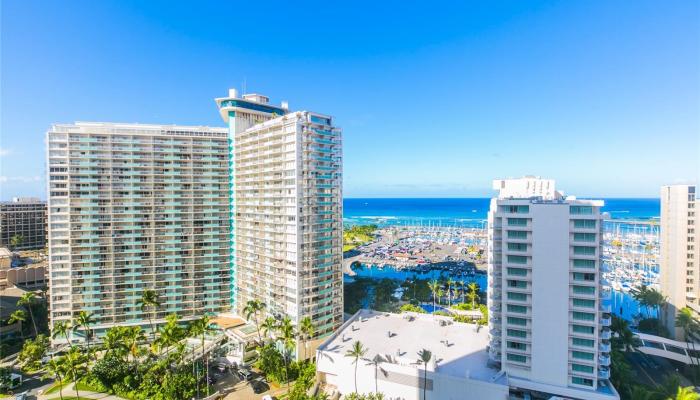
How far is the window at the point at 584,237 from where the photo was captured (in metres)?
34.7

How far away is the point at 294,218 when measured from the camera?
4959cm

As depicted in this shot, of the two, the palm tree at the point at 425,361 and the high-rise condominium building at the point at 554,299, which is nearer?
the high-rise condominium building at the point at 554,299

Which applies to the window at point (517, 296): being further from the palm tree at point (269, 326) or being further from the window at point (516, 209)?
the palm tree at point (269, 326)

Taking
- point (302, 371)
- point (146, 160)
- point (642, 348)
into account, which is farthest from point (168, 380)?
point (642, 348)

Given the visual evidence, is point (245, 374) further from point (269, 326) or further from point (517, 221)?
point (517, 221)

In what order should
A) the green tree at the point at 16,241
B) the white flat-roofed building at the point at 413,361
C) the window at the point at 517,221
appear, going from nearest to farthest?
the white flat-roofed building at the point at 413,361
the window at the point at 517,221
the green tree at the point at 16,241

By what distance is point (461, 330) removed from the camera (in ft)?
164


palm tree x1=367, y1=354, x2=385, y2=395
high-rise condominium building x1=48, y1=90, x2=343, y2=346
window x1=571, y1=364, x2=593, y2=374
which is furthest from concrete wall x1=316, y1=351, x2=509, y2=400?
high-rise condominium building x1=48, y1=90, x2=343, y2=346

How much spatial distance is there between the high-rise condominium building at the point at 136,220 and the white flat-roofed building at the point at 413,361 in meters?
29.1

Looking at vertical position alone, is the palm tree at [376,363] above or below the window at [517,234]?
below

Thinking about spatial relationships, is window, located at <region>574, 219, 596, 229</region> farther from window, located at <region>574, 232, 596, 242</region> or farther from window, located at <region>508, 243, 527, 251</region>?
window, located at <region>508, 243, 527, 251</region>

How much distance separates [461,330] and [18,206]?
161735mm

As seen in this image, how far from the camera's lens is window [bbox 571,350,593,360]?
3481cm

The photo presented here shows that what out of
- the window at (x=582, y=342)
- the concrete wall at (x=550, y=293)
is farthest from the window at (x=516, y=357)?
the window at (x=582, y=342)
